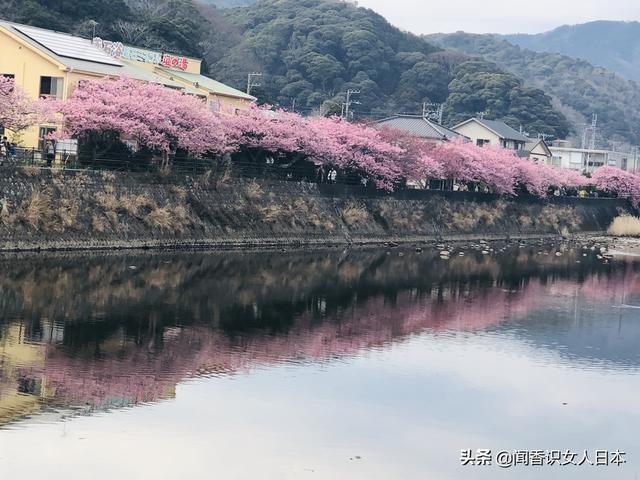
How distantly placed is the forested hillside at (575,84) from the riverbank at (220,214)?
9387cm

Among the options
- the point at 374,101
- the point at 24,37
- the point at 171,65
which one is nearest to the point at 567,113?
the point at 374,101

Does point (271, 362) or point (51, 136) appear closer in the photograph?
point (271, 362)

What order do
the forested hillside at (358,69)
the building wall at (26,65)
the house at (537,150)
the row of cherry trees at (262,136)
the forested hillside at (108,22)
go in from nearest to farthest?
the row of cherry trees at (262,136), the building wall at (26,65), the forested hillside at (108,22), the house at (537,150), the forested hillside at (358,69)

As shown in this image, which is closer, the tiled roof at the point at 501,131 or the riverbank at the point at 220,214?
the riverbank at the point at 220,214

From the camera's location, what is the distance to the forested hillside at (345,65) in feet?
305

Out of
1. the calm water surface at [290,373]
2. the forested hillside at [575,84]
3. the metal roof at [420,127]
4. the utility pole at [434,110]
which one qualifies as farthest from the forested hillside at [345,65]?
the calm water surface at [290,373]

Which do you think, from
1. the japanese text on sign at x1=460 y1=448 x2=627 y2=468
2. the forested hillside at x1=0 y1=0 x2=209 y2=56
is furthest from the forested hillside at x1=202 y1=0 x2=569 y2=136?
the japanese text on sign at x1=460 y1=448 x2=627 y2=468

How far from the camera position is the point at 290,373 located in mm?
20234

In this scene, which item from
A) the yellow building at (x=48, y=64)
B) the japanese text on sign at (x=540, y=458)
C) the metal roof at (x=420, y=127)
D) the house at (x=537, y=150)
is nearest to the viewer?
the japanese text on sign at (x=540, y=458)

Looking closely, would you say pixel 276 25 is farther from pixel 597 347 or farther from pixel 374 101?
pixel 597 347

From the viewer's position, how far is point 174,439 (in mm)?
15414

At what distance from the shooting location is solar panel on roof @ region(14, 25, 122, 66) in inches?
1674

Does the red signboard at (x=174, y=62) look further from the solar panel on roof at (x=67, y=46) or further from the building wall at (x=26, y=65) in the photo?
the building wall at (x=26, y=65)

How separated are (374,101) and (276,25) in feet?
45.3
